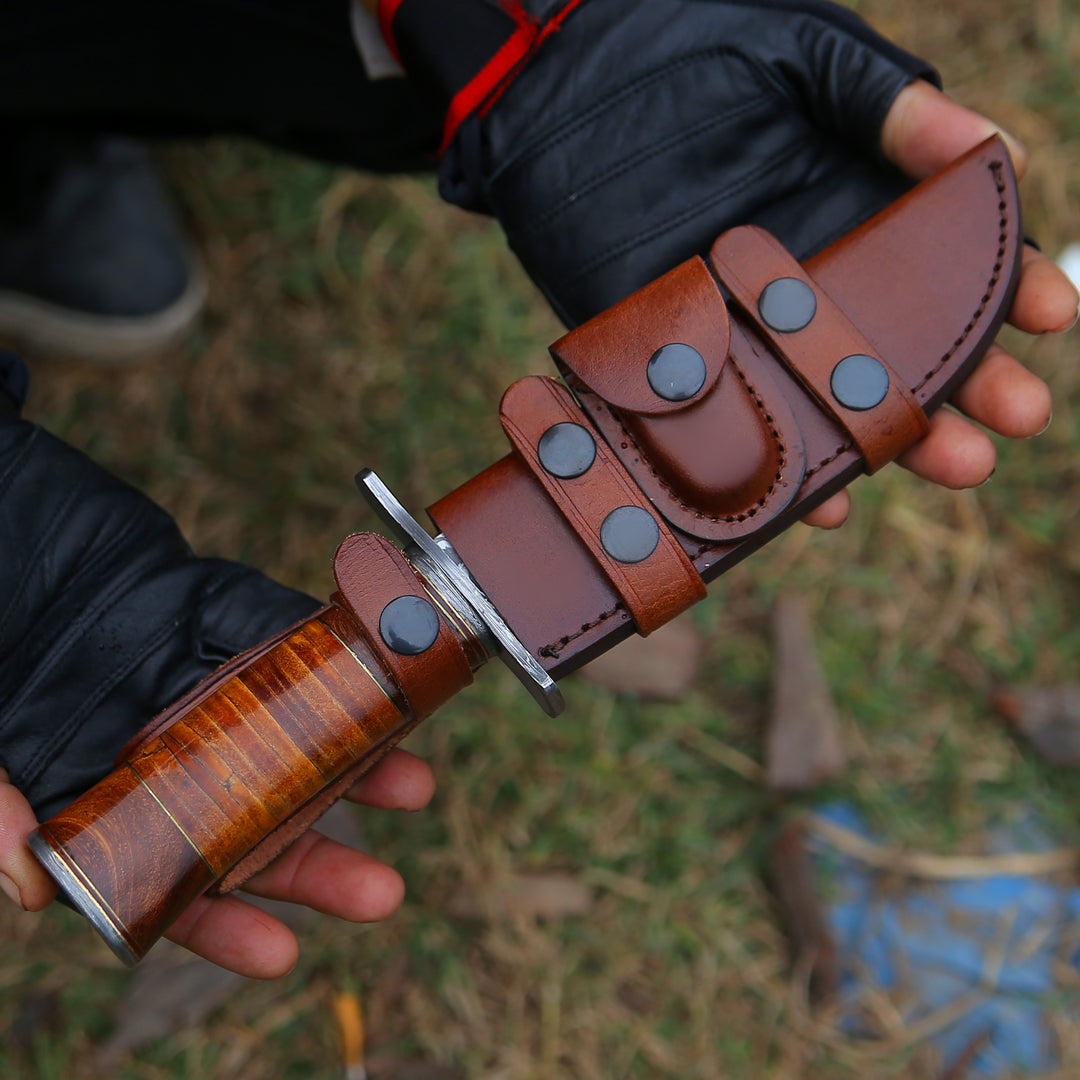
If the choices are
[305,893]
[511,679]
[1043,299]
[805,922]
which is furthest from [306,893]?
[1043,299]

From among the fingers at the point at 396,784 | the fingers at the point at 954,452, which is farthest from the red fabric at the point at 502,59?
the fingers at the point at 396,784

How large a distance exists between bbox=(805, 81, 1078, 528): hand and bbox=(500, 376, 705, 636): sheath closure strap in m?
0.37

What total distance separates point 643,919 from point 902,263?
1.59 metres

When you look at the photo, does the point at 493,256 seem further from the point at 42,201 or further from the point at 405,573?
the point at 405,573

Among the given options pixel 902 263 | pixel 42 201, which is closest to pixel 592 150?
pixel 902 263

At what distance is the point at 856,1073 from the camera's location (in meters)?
2.38

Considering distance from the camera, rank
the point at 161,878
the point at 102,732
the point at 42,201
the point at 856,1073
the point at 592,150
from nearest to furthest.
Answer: the point at 161,878 < the point at 102,732 < the point at 592,150 < the point at 856,1073 < the point at 42,201

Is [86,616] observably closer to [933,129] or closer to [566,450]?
[566,450]

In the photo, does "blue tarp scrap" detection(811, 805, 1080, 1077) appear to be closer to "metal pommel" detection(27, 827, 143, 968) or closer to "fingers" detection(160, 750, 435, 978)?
"fingers" detection(160, 750, 435, 978)

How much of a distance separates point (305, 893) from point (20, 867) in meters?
0.46

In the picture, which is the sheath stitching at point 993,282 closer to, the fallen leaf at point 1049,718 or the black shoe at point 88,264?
the fallen leaf at point 1049,718

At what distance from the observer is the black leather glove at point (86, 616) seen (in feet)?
5.35

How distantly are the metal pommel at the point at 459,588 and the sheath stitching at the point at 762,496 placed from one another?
0.32m

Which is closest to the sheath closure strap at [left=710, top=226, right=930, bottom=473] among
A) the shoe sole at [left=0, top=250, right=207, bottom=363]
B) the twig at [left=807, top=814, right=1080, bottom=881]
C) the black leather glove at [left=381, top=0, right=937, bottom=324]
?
the black leather glove at [left=381, top=0, right=937, bottom=324]
